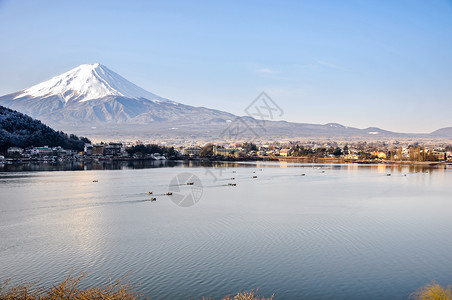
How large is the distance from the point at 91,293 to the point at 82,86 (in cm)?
17325

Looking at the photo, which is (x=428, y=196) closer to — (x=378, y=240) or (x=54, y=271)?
(x=378, y=240)

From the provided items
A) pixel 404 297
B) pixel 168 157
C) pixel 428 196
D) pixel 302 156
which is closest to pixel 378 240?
pixel 404 297

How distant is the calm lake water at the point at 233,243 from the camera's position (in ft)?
21.7

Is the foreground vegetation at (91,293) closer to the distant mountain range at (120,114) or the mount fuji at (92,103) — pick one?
the distant mountain range at (120,114)

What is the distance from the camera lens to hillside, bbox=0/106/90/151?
155 feet

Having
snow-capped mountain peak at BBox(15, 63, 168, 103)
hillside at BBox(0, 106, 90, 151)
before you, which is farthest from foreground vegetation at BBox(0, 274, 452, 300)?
snow-capped mountain peak at BBox(15, 63, 168, 103)

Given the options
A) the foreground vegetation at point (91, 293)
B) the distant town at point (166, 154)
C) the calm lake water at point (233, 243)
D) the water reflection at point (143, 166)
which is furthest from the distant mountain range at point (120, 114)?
the foreground vegetation at point (91, 293)

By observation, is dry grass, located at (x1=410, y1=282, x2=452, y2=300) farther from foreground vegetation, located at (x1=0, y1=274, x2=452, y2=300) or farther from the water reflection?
the water reflection

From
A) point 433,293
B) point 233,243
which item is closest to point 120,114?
point 233,243

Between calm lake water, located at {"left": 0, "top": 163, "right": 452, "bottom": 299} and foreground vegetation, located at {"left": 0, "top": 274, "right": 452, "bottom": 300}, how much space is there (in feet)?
0.94

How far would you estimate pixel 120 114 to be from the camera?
159500 mm

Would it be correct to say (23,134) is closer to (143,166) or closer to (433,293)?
(143,166)

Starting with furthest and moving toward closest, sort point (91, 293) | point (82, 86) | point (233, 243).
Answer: point (82, 86) → point (233, 243) → point (91, 293)

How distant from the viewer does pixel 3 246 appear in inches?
334
